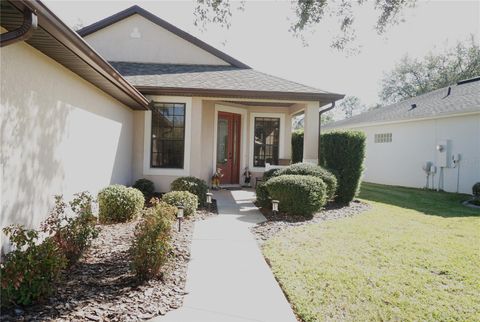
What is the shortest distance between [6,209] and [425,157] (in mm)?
16495

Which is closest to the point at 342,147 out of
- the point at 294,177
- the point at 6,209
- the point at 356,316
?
the point at 294,177

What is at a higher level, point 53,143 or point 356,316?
point 53,143

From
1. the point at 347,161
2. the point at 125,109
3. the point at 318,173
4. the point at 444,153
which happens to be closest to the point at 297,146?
the point at 347,161

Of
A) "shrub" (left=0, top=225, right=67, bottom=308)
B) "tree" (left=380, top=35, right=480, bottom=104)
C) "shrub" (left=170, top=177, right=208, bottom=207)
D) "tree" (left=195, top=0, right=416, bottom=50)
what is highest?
"tree" (left=380, top=35, right=480, bottom=104)

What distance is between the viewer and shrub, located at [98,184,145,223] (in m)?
7.27

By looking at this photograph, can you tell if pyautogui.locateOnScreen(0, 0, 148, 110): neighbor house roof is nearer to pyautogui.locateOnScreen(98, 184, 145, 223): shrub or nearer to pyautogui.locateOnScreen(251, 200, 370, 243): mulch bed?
pyautogui.locateOnScreen(98, 184, 145, 223): shrub

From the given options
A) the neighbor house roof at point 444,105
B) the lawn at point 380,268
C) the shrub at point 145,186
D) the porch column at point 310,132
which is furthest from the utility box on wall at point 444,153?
the shrub at point 145,186

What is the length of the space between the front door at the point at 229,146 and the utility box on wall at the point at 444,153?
28.4 feet

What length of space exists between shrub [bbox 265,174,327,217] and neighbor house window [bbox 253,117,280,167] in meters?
5.40

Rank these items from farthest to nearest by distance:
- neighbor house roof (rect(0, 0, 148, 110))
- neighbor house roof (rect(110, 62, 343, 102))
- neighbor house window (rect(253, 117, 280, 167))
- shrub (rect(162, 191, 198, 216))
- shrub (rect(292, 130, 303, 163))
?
neighbor house window (rect(253, 117, 280, 167)), shrub (rect(292, 130, 303, 163)), neighbor house roof (rect(110, 62, 343, 102)), shrub (rect(162, 191, 198, 216)), neighbor house roof (rect(0, 0, 148, 110))

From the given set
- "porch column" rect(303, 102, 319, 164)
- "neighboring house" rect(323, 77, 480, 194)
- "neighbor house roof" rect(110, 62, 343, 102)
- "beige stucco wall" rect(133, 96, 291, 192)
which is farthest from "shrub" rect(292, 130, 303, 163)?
"neighboring house" rect(323, 77, 480, 194)

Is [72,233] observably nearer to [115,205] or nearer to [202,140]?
[115,205]

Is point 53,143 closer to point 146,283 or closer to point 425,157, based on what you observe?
point 146,283

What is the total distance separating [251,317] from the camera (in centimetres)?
349
